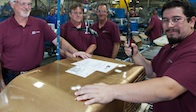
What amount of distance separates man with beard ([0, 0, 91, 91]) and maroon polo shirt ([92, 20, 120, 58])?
3.89 ft

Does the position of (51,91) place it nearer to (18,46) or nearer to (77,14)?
(18,46)

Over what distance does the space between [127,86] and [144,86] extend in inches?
2.5

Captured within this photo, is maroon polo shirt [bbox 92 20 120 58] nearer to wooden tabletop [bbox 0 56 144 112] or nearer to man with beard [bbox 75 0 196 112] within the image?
wooden tabletop [bbox 0 56 144 112]

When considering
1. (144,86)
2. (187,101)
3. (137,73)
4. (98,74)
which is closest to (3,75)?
(98,74)

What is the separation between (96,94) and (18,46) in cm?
109

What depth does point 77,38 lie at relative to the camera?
222cm

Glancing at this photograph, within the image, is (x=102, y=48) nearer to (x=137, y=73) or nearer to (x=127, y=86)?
(x=137, y=73)

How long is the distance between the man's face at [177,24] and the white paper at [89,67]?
0.37 meters

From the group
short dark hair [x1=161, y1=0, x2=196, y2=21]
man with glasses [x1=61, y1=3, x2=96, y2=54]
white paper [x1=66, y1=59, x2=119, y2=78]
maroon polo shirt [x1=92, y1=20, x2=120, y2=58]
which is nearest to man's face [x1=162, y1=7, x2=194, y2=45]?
short dark hair [x1=161, y1=0, x2=196, y2=21]

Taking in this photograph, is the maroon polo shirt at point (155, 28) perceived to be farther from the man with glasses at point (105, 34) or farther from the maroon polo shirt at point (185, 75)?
the maroon polo shirt at point (185, 75)

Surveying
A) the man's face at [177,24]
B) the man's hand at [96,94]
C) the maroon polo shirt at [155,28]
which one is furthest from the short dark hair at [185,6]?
the maroon polo shirt at [155,28]

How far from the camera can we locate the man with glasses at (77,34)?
2.21m

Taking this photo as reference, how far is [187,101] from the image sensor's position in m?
0.88

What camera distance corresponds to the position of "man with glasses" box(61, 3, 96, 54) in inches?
86.9
